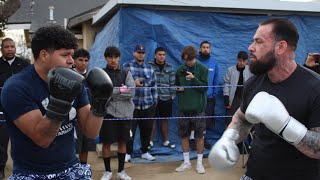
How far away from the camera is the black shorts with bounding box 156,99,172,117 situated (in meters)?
6.34

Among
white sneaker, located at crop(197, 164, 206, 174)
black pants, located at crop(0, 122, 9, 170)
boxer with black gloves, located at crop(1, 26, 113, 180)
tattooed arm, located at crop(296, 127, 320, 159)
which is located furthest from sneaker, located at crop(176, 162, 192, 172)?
tattooed arm, located at crop(296, 127, 320, 159)

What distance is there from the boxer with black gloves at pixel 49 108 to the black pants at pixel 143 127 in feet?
10.9

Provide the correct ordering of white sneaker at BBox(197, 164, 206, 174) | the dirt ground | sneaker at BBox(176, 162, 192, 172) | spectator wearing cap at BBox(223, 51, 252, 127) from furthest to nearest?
spectator wearing cap at BBox(223, 51, 252, 127) < sneaker at BBox(176, 162, 192, 172) < white sneaker at BBox(197, 164, 206, 174) < the dirt ground

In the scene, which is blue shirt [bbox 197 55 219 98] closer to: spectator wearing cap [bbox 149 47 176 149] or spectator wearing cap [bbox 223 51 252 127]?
spectator wearing cap [bbox 223 51 252 127]

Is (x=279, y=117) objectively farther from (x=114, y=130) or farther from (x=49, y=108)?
(x=114, y=130)

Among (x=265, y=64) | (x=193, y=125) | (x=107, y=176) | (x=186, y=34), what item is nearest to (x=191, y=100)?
(x=193, y=125)

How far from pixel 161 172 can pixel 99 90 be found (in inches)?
137

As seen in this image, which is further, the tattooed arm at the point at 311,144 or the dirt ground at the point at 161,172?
the dirt ground at the point at 161,172

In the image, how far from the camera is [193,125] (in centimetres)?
588

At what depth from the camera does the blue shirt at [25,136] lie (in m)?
2.38

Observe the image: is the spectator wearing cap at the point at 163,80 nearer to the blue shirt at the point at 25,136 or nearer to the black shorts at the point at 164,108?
the black shorts at the point at 164,108

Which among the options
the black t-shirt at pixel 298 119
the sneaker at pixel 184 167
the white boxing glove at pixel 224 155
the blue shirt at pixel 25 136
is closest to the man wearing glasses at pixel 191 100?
the sneaker at pixel 184 167

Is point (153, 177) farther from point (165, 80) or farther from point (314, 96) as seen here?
point (314, 96)

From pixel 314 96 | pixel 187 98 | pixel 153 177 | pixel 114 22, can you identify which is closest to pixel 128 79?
pixel 187 98
